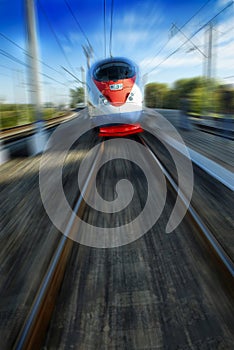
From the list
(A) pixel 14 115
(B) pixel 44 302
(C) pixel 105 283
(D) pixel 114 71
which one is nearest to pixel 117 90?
(D) pixel 114 71

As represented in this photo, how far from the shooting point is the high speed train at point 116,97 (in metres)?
7.28

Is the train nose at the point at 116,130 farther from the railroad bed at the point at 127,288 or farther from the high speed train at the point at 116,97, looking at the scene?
the railroad bed at the point at 127,288

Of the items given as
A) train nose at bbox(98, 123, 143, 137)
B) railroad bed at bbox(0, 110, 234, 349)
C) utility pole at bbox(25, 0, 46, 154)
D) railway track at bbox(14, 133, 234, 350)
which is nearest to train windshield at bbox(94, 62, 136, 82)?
train nose at bbox(98, 123, 143, 137)

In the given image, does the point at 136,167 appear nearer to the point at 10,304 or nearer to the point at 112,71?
the point at 10,304

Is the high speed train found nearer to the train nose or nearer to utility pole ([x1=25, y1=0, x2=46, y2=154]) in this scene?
the train nose

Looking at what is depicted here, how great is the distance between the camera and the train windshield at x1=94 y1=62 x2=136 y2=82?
749 cm

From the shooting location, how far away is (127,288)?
188 cm

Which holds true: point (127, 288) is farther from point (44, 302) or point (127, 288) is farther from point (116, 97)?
point (116, 97)

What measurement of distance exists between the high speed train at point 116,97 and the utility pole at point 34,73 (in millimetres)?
1582

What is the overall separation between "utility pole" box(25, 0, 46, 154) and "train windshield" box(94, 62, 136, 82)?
175 cm

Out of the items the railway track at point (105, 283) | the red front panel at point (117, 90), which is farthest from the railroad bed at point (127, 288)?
the red front panel at point (117, 90)

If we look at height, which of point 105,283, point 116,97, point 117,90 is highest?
point 117,90

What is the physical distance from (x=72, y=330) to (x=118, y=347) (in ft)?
0.99

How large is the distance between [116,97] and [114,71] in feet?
2.93
